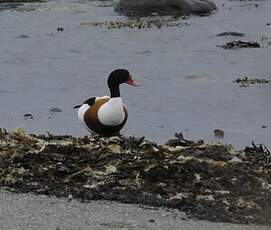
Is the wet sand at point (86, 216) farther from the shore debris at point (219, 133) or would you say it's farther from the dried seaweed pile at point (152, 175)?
the shore debris at point (219, 133)

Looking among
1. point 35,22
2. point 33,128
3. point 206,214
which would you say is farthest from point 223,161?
point 35,22

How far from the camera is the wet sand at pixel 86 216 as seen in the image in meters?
6.00

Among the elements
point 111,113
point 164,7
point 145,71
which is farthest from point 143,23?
point 111,113

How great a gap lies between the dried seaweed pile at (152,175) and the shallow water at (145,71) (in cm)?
339

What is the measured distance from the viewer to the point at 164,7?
28.4 metres

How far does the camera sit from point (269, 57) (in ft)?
64.6

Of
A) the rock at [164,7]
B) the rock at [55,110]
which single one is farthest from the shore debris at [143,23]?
the rock at [55,110]

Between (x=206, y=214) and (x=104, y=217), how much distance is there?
27.8 inches

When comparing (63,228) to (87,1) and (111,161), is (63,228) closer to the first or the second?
(111,161)

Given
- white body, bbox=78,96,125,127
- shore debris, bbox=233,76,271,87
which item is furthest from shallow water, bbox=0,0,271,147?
white body, bbox=78,96,125,127

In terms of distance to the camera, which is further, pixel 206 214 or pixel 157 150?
pixel 157 150

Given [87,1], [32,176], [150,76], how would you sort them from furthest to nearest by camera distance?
[87,1] → [150,76] → [32,176]

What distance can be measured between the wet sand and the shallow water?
499cm

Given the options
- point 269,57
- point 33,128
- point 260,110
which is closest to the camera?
point 33,128
